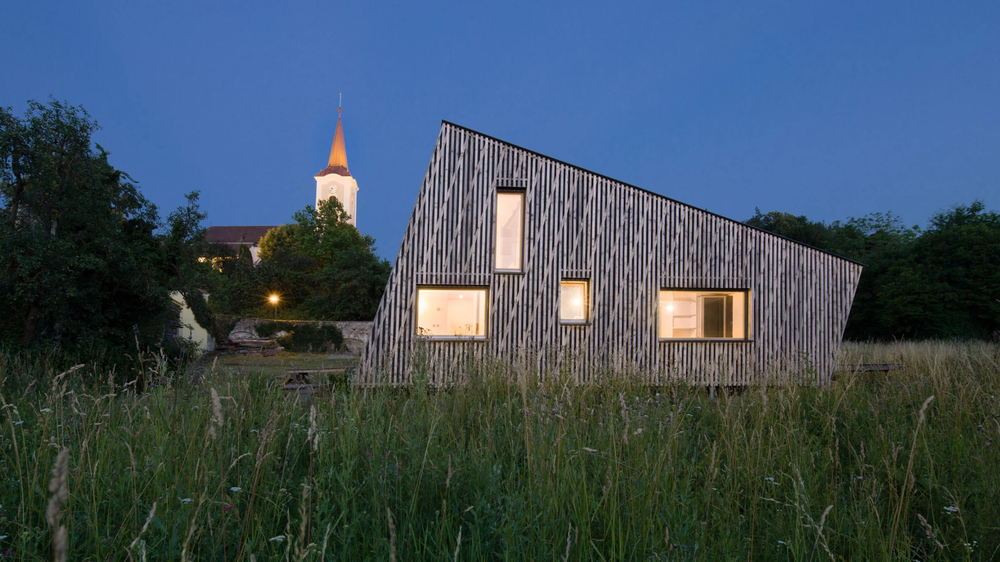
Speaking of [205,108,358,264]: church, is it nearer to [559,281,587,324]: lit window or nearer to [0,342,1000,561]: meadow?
[559,281,587,324]: lit window

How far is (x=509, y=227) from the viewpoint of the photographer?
9.68 m

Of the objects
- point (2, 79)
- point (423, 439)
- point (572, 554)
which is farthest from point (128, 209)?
point (2, 79)

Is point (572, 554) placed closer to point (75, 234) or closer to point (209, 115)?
point (75, 234)

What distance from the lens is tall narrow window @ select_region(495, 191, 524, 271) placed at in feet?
31.4

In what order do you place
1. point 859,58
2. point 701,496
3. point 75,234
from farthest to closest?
point 859,58
point 75,234
point 701,496

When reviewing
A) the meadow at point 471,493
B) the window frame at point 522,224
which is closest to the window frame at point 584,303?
the window frame at point 522,224

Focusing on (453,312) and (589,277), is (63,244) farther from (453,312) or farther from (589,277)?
(589,277)

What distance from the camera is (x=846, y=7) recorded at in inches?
4483

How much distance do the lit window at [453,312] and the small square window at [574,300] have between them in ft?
5.73

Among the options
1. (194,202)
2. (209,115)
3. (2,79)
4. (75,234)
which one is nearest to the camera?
(75,234)

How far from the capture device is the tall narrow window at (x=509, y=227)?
9582mm

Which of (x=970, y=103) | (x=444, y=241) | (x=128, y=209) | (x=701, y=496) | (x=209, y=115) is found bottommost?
(x=701, y=496)

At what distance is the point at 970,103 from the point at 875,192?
78.1ft

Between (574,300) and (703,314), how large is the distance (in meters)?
3.12
